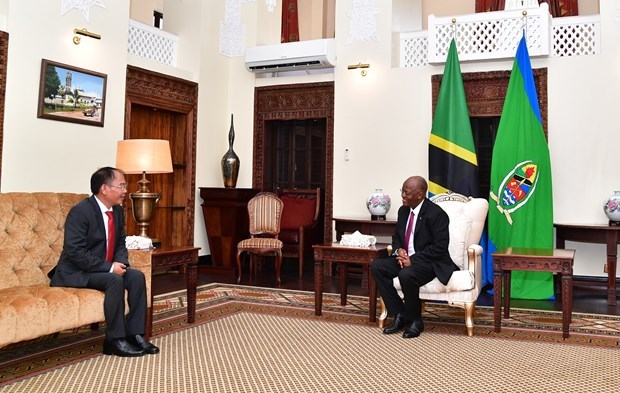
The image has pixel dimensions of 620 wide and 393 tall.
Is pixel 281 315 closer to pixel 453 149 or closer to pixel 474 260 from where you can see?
pixel 474 260

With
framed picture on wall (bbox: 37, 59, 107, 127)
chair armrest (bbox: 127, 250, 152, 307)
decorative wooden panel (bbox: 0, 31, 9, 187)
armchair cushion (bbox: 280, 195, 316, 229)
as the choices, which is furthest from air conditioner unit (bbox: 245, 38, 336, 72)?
chair armrest (bbox: 127, 250, 152, 307)

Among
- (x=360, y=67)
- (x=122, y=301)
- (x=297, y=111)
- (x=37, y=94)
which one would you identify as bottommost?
(x=122, y=301)

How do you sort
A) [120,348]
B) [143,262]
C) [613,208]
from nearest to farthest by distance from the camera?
[120,348], [143,262], [613,208]

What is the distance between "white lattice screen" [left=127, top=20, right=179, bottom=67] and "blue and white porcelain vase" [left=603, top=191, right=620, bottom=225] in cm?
581

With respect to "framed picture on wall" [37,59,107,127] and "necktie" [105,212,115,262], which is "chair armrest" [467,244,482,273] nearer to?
"necktie" [105,212,115,262]

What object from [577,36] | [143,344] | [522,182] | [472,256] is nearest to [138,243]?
[143,344]

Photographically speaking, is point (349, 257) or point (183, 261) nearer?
point (183, 261)

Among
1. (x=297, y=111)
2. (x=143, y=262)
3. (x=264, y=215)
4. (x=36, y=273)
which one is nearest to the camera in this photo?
(x=36, y=273)

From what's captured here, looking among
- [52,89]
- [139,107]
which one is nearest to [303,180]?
[139,107]

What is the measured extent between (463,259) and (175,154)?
4.73 m

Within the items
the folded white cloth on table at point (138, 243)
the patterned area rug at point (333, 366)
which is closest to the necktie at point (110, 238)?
the folded white cloth on table at point (138, 243)

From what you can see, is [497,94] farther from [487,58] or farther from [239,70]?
[239,70]

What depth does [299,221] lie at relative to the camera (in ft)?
26.5

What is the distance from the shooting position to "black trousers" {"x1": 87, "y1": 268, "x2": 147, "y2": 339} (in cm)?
353
